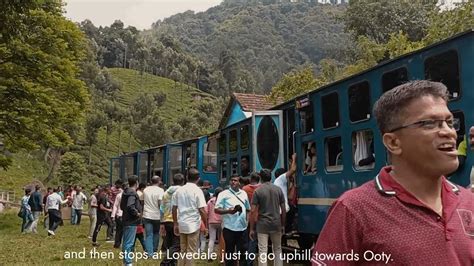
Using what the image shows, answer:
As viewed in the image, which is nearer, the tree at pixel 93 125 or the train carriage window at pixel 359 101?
the train carriage window at pixel 359 101

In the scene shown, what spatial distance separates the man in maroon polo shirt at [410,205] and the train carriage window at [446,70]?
4.32 m

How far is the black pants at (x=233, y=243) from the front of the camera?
927 centimetres

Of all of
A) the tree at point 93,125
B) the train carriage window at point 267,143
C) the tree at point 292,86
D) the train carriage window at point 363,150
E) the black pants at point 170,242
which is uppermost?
the tree at point 93,125

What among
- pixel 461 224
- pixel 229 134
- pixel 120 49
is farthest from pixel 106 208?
pixel 120 49

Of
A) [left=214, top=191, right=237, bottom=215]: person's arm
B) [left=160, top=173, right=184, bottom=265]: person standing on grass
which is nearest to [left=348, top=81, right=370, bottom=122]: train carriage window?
[left=214, top=191, right=237, bottom=215]: person's arm

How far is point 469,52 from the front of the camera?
636 centimetres

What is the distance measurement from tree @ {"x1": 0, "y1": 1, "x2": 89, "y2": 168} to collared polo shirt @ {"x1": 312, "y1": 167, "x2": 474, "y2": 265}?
16474 mm

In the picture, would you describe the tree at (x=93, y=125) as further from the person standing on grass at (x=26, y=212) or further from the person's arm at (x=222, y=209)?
the person's arm at (x=222, y=209)

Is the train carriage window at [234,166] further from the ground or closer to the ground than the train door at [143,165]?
closer to the ground

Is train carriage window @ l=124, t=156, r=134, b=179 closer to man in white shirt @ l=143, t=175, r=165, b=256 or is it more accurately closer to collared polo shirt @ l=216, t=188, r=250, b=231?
man in white shirt @ l=143, t=175, r=165, b=256

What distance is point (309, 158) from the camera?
10.3 meters

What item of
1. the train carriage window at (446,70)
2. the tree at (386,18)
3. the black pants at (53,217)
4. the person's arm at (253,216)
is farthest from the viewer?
the tree at (386,18)

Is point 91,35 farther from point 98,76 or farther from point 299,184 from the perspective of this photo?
point 299,184

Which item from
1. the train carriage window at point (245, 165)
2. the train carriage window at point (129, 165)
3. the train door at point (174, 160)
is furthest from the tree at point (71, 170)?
the train carriage window at point (245, 165)
